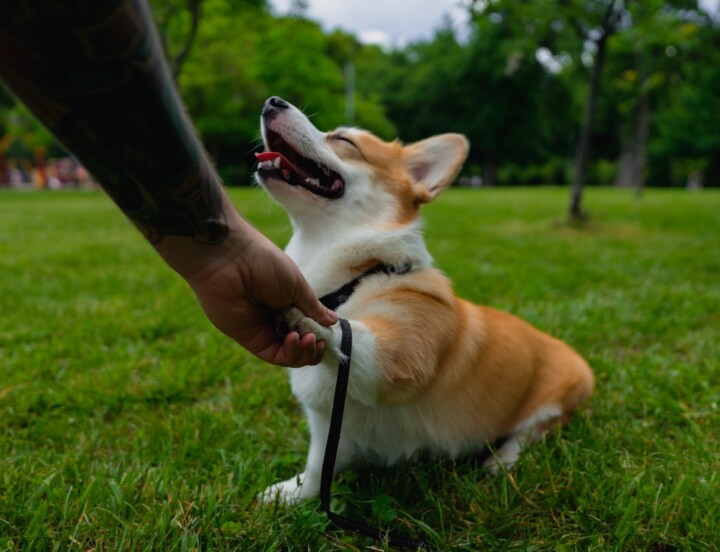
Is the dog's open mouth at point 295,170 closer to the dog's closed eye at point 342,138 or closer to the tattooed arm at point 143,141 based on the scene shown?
the dog's closed eye at point 342,138

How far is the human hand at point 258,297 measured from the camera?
1.03 m

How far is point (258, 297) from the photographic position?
1101 mm

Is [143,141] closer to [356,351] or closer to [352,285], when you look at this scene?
[356,351]

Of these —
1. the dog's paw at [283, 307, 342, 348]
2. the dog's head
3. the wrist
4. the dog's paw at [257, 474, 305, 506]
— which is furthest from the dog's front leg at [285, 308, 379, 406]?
the dog's head

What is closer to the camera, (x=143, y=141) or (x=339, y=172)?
(x=143, y=141)

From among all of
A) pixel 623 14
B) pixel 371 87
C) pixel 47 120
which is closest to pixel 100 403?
pixel 47 120

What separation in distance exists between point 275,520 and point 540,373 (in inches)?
48.8

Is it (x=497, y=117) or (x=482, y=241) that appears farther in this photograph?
(x=497, y=117)

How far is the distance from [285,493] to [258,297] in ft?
2.93

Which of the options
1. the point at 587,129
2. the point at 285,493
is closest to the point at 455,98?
the point at 587,129

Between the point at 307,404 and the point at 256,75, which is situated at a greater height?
the point at 256,75

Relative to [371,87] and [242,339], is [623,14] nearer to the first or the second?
[242,339]

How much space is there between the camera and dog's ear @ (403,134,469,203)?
217 cm

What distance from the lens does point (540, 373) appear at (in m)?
2.17
